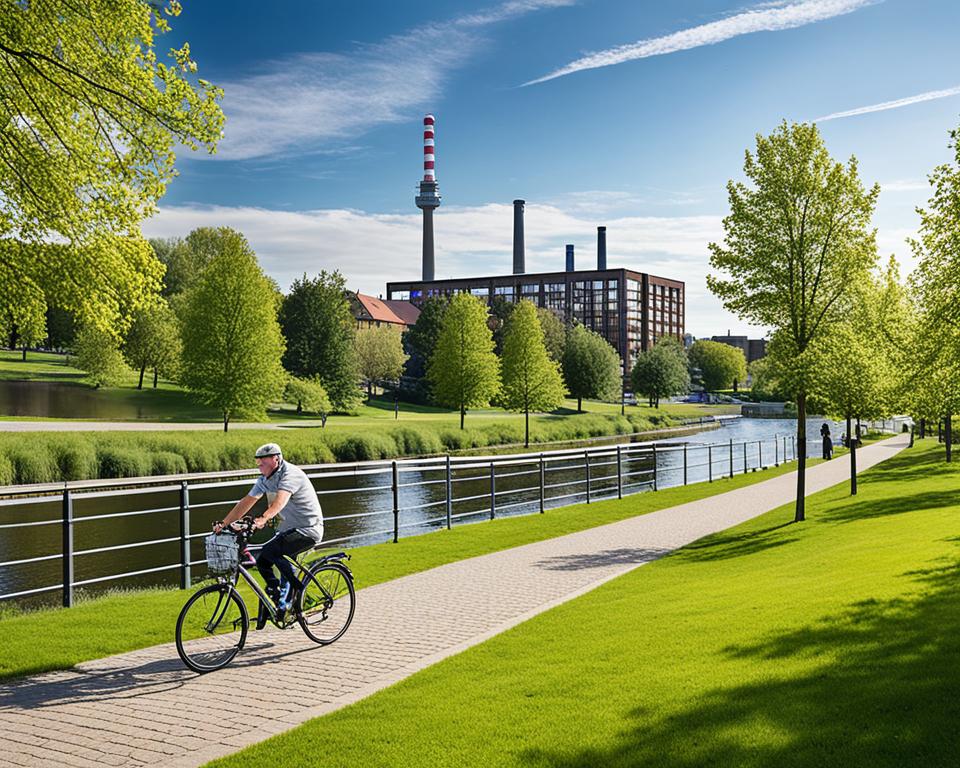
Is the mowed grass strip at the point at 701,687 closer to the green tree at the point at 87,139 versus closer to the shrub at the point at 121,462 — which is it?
the green tree at the point at 87,139

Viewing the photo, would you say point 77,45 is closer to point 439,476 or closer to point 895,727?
point 895,727

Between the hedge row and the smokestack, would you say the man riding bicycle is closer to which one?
the hedge row

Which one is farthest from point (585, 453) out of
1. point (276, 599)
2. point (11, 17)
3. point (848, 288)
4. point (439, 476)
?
point (439, 476)

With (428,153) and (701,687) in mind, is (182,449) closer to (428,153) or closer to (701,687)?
(701,687)

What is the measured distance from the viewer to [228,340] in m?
45.5

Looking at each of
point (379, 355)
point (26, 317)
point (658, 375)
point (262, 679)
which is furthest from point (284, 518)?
point (658, 375)

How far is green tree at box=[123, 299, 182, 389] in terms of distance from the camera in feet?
210

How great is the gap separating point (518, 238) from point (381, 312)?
125ft

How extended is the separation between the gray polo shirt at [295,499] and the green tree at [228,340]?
127 ft

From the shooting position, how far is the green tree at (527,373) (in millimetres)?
61562

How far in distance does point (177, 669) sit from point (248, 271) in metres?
40.6

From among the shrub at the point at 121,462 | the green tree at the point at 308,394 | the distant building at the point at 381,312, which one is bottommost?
the shrub at the point at 121,462

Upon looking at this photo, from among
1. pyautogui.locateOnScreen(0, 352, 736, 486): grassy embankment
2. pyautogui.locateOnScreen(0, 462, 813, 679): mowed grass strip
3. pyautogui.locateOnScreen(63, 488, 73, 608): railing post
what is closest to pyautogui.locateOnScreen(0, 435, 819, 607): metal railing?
pyautogui.locateOnScreen(63, 488, 73, 608): railing post

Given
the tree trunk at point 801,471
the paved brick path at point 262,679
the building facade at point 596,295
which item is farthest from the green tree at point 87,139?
the building facade at point 596,295
